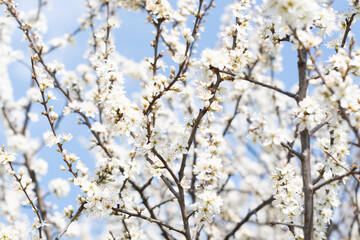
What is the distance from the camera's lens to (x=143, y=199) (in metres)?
3.87

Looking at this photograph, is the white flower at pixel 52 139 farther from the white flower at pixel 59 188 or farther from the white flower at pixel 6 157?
the white flower at pixel 59 188

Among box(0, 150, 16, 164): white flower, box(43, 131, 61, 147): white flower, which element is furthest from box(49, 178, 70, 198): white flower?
box(43, 131, 61, 147): white flower

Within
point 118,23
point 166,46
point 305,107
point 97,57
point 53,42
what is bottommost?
point 305,107

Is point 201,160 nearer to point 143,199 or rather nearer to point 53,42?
point 143,199

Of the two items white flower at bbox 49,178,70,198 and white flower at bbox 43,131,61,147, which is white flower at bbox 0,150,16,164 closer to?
white flower at bbox 43,131,61,147

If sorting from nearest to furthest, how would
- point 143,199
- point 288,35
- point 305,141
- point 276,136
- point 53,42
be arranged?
1. point 276,136
2. point 305,141
3. point 288,35
4. point 143,199
5. point 53,42

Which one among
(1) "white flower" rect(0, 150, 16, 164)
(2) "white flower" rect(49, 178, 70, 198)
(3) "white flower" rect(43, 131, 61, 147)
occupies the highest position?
(2) "white flower" rect(49, 178, 70, 198)

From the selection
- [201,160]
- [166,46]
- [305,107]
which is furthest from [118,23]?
[305,107]

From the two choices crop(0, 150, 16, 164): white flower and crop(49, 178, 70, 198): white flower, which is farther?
crop(49, 178, 70, 198): white flower

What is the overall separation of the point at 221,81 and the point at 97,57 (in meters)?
1.81

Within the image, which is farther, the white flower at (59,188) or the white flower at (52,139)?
the white flower at (59,188)

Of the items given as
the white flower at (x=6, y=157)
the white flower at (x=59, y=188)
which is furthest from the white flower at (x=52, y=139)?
the white flower at (x=59, y=188)

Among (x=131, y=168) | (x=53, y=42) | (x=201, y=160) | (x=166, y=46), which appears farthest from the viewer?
(x=53, y=42)

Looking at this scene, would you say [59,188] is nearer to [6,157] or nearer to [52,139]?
[6,157]
